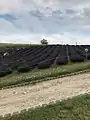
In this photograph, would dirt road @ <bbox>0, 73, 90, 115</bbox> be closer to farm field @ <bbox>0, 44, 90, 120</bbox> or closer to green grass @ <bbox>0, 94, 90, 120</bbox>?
farm field @ <bbox>0, 44, 90, 120</bbox>

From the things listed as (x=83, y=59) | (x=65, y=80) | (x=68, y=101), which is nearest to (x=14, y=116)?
(x=68, y=101)

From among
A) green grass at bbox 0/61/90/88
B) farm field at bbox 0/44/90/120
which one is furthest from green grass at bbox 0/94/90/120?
green grass at bbox 0/61/90/88

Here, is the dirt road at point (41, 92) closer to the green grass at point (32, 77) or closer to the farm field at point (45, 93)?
the farm field at point (45, 93)

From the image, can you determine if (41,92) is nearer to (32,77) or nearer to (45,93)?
(45,93)

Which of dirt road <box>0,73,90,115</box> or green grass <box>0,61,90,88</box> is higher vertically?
green grass <box>0,61,90,88</box>

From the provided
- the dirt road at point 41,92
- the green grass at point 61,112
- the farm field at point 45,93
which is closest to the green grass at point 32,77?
the farm field at point 45,93

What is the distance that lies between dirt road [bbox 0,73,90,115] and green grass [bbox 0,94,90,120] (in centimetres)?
116

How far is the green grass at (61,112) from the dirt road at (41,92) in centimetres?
116

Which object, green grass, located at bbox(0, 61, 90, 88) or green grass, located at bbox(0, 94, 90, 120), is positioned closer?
green grass, located at bbox(0, 94, 90, 120)

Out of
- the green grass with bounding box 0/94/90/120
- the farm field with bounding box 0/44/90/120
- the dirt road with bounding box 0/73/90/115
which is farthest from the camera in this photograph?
the dirt road with bounding box 0/73/90/115

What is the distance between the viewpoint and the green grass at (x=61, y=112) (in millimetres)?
13727

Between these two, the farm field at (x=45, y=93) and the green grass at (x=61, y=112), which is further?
the farm field at (x=45, y=93)

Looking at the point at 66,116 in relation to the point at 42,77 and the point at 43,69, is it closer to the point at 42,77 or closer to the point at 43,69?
the point at 42,77

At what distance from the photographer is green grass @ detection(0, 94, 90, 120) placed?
13.7 metres
